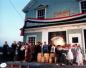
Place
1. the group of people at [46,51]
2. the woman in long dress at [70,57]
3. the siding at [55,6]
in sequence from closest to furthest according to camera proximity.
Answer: the woman in long dress at [70,57]
the group of people at [46,51]
the siding at [55,6]

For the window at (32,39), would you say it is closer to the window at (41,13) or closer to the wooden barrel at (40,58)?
the window at (41,13)

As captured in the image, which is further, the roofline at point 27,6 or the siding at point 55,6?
the roofline at point 27,6

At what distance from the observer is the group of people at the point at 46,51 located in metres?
13.6

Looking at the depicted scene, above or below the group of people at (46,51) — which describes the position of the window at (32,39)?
above

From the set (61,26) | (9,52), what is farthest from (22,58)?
(61,26)

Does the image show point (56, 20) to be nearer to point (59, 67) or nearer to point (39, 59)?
point (39, 59)

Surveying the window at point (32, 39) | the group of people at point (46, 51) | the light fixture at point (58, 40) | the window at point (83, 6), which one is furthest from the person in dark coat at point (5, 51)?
the window at point (83, 6)

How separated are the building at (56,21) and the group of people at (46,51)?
2000 mm

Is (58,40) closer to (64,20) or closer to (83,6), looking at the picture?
(64,20)

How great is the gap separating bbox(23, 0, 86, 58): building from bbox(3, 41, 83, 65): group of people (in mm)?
2000

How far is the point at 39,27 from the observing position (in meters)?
19.2

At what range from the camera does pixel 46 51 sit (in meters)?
15.3

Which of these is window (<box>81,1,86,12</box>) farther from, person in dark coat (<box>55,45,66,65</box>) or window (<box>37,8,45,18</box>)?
person in dark coat (<box>55,45,66,65</box>)

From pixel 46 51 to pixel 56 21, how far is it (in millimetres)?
3453
